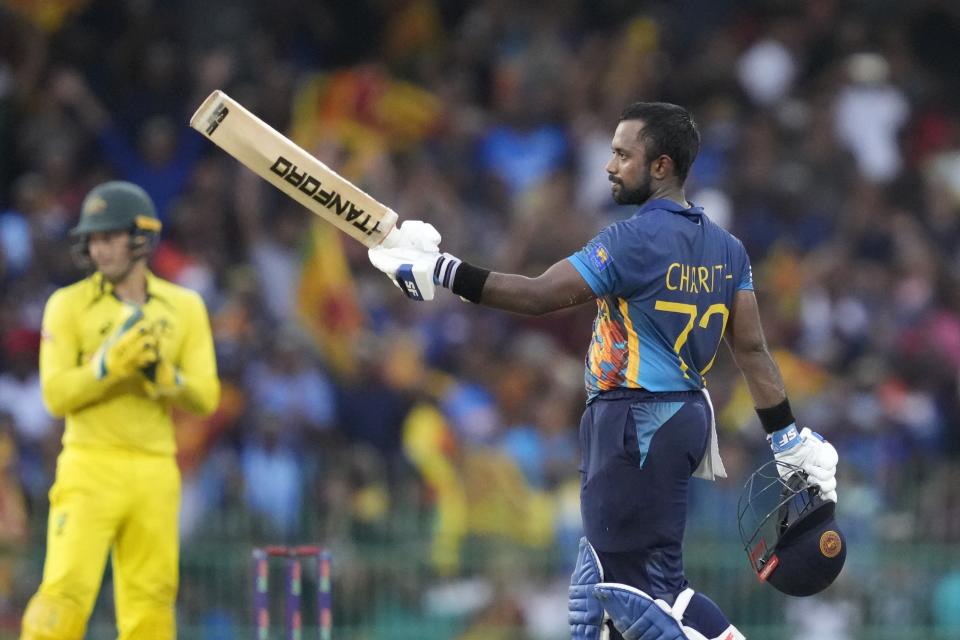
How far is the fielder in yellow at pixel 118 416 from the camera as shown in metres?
8.38

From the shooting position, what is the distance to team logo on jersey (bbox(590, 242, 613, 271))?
6645 millimetres

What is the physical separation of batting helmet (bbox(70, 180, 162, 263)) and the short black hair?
2.91 m

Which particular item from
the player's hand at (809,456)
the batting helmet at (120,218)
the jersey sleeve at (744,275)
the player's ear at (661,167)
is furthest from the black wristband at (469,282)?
the batting helmet at (120,218)

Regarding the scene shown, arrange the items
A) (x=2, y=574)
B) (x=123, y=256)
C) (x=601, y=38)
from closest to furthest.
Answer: (x=123, y=256)
(x=2, y=574)
(x=601, y=38)

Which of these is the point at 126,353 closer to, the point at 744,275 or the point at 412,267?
the point at 412,267

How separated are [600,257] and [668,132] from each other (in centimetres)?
61

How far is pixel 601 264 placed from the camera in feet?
21.8

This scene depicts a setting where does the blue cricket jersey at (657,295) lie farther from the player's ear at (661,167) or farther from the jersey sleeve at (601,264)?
the player's ear at (661,167)

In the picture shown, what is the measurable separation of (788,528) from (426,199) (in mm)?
7819

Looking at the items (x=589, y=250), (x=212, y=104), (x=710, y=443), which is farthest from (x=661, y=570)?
(x=212, y=104)

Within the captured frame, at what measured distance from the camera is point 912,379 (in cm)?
1406

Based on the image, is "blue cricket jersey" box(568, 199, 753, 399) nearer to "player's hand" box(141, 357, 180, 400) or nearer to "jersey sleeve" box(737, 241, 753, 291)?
"jersey sleeve" box(737, 241, 753, 291)

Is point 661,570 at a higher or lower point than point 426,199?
lower

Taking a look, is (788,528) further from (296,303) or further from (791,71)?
(791,71)
